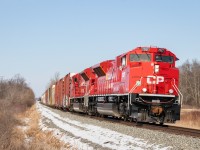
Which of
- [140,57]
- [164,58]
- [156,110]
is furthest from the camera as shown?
[164,58]

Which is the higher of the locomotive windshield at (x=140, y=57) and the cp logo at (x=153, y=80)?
the locomotive windshield at (x=140, y=57)

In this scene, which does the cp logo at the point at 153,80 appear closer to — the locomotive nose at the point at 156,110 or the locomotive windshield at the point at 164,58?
the locomotive windshield at the point at 164,58

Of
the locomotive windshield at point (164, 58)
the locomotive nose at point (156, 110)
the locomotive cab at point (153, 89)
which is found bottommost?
the locomotive nose at point (156, 110)

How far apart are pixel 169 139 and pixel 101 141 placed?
7.07 ft

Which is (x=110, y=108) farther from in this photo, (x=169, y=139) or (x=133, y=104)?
(x=169, y=139)

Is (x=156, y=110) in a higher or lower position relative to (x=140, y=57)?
lower

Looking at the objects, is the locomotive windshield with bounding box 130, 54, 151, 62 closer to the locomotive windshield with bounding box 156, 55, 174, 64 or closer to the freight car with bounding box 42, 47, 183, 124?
the freight car with bounding box 42, 47, 183, 124

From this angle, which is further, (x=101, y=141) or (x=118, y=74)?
(x=118, y=74)

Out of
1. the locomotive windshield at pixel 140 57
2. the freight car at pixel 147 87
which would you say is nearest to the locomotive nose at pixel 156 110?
the freight car at pixel 147 87

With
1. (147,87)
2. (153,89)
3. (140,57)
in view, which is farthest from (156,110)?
(140,57)

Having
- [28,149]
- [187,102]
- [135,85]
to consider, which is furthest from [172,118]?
[187,102]

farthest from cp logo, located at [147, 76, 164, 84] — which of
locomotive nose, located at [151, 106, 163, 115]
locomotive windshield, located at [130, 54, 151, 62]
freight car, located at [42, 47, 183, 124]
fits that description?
locomotive nose, located at [151, 106, 163, 115]

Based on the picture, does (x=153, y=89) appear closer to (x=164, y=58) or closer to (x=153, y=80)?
(x=153, y=80)

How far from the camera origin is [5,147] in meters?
9.41
